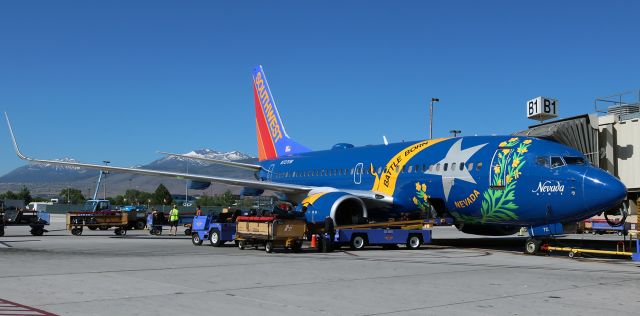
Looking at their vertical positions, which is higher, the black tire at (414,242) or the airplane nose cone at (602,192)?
the airplane nose cone at (602,192)

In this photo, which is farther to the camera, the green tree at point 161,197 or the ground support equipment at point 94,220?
the green tree at point 161,197

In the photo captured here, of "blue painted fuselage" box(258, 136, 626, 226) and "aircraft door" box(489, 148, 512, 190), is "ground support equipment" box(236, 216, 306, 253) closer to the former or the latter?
"blue painted fuselage" box(258, 136, 626, 226)

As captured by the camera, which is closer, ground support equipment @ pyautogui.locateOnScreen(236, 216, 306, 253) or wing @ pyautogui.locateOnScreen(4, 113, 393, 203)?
ground support equipment @ pyautogui.locateOnScreen(236, 216, 306, 253)

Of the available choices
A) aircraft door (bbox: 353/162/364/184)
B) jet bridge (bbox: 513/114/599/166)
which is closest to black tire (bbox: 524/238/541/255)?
aircraft door (bbox: 353/162/364/184)

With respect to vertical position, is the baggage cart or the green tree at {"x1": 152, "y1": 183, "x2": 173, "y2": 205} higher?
the green tree at {"x1": 152, "y1": 183, "x2": 173, "y2": 205}

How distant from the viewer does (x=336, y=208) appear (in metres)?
21.6

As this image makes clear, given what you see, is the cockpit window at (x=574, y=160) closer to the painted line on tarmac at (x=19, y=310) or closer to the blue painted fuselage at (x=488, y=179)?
the blue painted fuselage at (x=488, y=179)

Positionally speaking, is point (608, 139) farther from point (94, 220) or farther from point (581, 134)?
point (94, 220)

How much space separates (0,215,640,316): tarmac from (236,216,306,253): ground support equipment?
1.40 meters

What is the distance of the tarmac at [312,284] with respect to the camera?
8789 millimetres

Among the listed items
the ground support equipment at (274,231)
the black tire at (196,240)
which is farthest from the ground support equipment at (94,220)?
the ground support equipment at (274,231)

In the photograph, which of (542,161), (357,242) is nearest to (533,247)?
(542,161)

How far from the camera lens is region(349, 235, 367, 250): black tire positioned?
2062cm

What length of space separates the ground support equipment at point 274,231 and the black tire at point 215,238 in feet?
7.01
